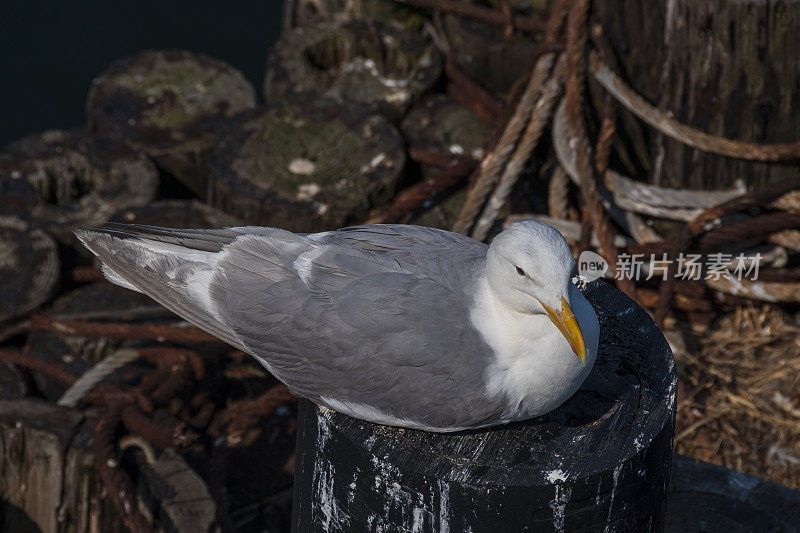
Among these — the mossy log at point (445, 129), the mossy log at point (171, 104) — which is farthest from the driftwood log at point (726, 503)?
the mossy log at point (171, 104)

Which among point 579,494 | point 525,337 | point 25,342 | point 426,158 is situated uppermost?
point 525,337

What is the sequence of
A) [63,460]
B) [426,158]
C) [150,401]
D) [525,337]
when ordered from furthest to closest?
[426,158]
[150,401]
[63,460]
[525,337]

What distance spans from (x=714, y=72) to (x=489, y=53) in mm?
1366

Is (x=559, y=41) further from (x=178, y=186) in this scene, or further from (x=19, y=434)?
(x=19, y=434)

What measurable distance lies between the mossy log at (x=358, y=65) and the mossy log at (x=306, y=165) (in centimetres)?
24

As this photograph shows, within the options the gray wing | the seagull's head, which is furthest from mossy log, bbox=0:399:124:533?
the seagull's head

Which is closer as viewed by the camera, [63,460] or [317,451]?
[317,451]

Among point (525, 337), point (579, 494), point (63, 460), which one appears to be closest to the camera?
point (579, 494)

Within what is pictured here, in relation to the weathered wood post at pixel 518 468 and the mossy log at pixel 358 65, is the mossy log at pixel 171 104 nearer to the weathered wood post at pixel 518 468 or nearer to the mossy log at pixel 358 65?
the mossy log at pixel 358 65

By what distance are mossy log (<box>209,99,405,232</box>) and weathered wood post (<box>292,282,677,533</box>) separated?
1.53 meters

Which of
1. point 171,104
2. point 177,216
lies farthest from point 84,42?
point 177,216

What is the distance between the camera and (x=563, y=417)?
1709mm

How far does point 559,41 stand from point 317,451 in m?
1.87

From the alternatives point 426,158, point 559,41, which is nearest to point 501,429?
point 559,41
